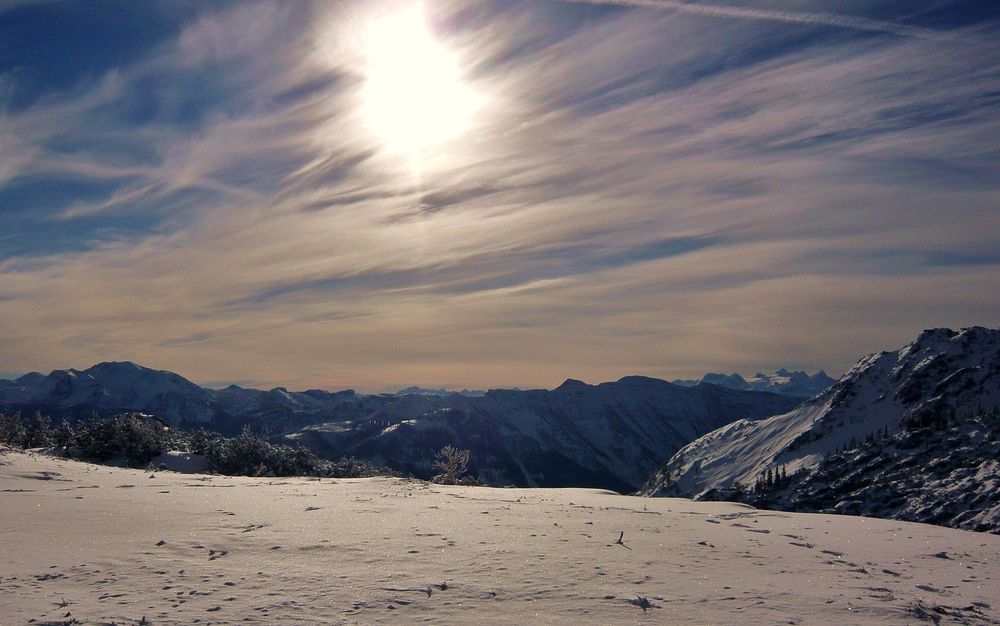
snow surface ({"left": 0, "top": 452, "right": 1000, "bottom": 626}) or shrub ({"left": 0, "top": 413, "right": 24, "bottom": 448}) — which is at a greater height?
snow surface ({"left": 0, "top": 452, "right": 1000, "bottom": 626})

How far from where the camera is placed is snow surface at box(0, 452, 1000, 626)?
7590 mm

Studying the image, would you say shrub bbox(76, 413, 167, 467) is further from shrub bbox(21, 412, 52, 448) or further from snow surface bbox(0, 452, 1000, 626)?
snow surface bbox(0, 452, 1000, 626)

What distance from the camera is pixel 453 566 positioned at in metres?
9.67

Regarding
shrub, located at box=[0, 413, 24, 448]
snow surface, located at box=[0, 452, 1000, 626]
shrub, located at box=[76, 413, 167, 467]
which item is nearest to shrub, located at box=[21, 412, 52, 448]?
shrub, located at box=[0, 413, 24, 448]

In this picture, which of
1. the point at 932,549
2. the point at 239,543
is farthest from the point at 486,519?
the point at 932,549

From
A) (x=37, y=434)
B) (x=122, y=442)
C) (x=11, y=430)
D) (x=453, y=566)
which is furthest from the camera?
(x=37, y=434)

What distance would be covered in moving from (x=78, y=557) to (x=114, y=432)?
1512 inches

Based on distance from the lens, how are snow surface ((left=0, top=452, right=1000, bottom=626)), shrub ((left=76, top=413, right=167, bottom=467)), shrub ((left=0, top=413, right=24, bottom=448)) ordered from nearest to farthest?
1. snow surface ((left=0, top=452, right=1000, bottom=626))
2. shrub ((left=76, top=413, right=167, bottom=467))
3. shrub ((left=0, top=413, right=24, bottom=448))

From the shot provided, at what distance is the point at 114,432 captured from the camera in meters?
41.7

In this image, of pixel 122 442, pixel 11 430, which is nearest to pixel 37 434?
pixel 11 430

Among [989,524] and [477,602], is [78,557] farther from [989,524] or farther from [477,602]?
[989,524]

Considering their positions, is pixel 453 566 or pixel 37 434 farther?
pixel 37 434

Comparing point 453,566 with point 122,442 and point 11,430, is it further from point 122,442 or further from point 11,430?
point 11,430

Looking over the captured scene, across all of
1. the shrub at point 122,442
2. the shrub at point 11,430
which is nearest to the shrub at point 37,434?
the shrub at point 11,430
